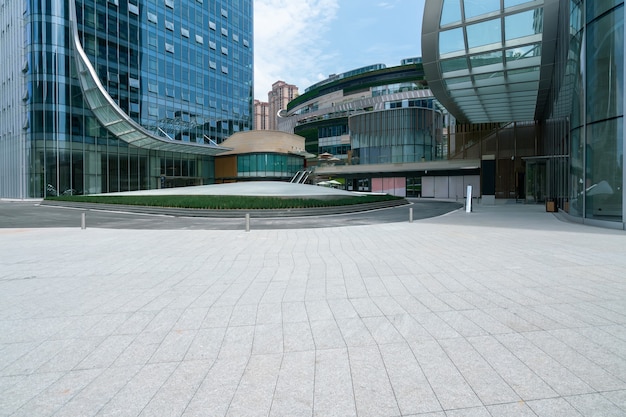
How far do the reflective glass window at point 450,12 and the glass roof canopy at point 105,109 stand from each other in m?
35.4

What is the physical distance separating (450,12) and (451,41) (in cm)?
199

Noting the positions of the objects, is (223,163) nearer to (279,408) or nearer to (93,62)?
(93,62)

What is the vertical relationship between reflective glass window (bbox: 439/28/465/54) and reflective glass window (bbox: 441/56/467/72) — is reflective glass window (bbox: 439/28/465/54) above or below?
above

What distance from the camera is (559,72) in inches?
832

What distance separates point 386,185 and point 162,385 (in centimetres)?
4940

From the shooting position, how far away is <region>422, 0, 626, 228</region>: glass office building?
14.2 meters

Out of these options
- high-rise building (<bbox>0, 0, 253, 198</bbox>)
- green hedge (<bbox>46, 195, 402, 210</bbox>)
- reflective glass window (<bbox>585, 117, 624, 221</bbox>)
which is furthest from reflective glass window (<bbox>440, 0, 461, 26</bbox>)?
high-rise building (<bbox>0, 0, 253, 198</bbox>)

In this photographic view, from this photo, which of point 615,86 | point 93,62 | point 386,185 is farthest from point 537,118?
point 93,62

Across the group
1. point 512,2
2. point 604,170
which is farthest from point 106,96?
point 604,170

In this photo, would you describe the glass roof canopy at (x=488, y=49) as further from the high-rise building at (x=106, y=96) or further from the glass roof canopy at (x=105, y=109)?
the high-rise building at (x=106, y=96)

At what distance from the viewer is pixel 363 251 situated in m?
9.66

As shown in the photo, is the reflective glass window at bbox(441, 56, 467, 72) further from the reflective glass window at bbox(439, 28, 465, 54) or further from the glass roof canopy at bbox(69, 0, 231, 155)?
the glass roof canopy at bbox(69, 0, 231, 155)

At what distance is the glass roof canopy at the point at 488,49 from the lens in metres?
18.2

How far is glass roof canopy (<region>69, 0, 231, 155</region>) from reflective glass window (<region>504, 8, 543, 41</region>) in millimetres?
38279
